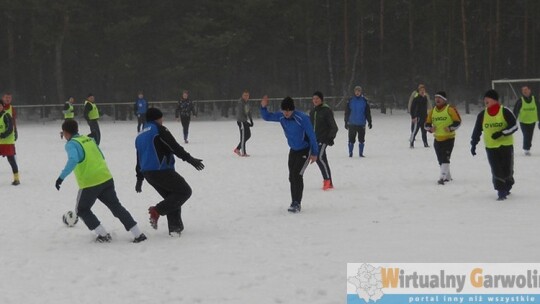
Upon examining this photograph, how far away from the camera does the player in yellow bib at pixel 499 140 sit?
35.4 ft

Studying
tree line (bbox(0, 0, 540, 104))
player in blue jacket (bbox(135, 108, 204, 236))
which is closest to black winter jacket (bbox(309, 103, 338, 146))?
player in blue jacket (bbox(135, 108, 204, 236))

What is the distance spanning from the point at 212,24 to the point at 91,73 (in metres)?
9.63

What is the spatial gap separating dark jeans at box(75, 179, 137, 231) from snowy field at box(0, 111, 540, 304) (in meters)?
0.28

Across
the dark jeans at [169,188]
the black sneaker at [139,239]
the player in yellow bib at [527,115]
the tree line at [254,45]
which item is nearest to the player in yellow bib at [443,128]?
the player in yellow bib at [527,115]

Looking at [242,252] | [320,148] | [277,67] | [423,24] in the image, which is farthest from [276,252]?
[277,67]

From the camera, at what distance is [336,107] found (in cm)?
4656

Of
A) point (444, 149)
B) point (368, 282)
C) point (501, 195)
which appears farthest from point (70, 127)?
point (444, 149)

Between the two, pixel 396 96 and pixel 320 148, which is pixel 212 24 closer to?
pixel 396 96

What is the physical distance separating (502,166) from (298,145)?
9.95 ft

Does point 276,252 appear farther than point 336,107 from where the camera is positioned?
No

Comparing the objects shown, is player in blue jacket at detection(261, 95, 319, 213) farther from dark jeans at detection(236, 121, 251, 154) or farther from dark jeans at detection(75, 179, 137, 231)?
dark jeans at detection(236, 121, 251, 154)

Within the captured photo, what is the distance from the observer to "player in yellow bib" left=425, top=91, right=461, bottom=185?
12773mm

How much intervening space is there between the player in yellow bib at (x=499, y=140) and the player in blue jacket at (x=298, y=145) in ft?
8.71

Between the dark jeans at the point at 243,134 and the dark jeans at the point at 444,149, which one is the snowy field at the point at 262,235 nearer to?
the dark jeans at the point at 444,149
